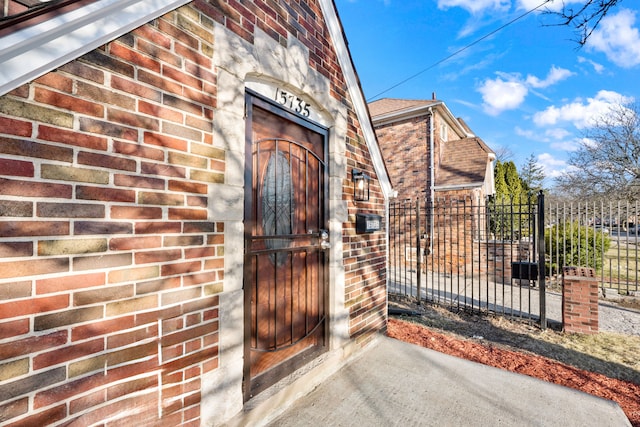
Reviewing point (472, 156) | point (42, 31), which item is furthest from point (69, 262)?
point (472, 156)

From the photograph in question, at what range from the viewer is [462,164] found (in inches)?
451

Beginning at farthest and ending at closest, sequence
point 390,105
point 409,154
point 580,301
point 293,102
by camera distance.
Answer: point 390,105 → point 409,154 → point 580,301 → point 293,102

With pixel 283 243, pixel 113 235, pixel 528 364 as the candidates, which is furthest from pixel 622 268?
pixel 113 235

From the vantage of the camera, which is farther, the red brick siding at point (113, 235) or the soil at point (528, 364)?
the soil at point (528, 364)

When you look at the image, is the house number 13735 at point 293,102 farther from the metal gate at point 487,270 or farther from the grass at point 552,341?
the grass at point 552,341

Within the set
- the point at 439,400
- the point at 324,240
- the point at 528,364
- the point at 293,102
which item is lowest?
the point at 528,364

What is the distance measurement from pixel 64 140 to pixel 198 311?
3.95 ft

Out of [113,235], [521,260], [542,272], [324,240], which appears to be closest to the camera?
[113,235]

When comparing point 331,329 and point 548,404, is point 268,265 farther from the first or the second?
point 548,404

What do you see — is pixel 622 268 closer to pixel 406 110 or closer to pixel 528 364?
pixel 406 110

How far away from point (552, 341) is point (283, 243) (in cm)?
483

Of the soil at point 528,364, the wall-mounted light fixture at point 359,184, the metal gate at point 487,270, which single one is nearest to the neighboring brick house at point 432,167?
the metal gate at point 487,270

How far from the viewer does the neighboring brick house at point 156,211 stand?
49.3 inches

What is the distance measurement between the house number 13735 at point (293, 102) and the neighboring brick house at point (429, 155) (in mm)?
9212
